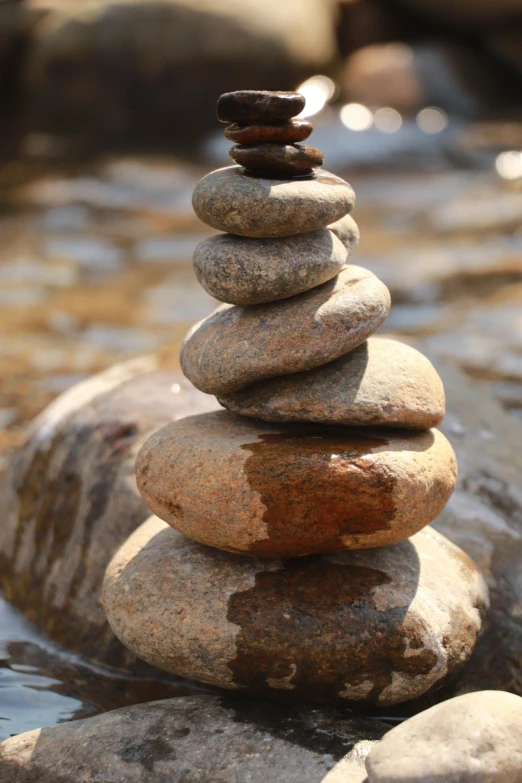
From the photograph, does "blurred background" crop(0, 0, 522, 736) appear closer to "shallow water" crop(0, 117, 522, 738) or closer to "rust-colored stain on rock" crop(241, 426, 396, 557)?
"shallow water" crop(0, 117, 522, 738)

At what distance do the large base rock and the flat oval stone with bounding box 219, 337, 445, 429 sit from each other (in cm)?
101

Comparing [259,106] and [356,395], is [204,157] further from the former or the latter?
[356,395]

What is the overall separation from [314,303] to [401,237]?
8.56 m

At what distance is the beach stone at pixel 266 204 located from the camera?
3.14m

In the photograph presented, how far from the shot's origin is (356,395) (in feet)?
10.6

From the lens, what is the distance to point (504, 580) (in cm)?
388

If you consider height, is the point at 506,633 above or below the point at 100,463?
below

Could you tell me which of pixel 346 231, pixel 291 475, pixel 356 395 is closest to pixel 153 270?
pixel 346 231

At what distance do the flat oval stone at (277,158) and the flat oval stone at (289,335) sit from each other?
0.42 meters

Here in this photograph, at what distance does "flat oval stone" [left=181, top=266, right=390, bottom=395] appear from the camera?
3.21m

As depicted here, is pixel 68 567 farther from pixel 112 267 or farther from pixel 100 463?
pixel 112 267

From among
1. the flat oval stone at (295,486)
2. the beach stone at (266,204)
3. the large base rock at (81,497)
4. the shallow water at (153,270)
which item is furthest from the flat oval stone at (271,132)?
the shallow water at (153,270)

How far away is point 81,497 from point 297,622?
4.88 feet

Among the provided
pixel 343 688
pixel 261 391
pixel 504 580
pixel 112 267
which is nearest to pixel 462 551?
pixel 504 580
